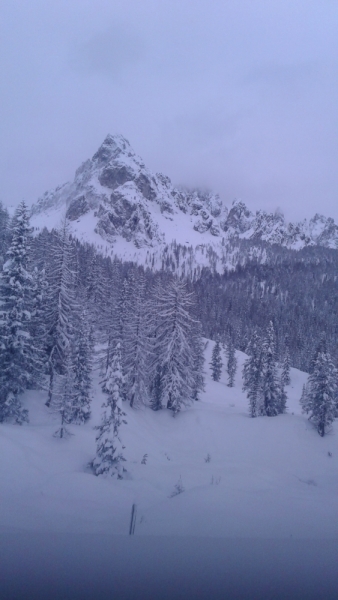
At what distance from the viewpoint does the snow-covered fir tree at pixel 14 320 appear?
57.4 ft

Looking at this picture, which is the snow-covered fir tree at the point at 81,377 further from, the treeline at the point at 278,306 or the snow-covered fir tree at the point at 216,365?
the treeline at the point at 278,306

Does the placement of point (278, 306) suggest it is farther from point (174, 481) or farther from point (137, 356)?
point (174, 481)

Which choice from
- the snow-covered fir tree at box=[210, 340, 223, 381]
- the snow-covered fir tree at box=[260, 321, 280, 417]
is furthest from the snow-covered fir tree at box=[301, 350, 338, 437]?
the snow-covered fir tree at box=[210, 340, 223, 381]

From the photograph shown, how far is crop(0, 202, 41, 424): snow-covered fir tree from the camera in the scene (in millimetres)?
17484

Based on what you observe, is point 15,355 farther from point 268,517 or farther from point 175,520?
point 268,517

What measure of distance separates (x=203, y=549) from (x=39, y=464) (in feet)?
33.3

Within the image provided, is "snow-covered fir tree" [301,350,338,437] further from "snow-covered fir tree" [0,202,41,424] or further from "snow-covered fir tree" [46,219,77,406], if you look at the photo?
"snow-covered fir tree" [0,202,41,424]

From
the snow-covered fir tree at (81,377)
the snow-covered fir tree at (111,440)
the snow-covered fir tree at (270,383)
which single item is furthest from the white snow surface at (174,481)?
the snow-covered fir tree at (270,383)

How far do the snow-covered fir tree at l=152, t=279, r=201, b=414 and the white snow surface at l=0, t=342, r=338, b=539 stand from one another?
6.57ft

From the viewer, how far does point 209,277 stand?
17862 cm

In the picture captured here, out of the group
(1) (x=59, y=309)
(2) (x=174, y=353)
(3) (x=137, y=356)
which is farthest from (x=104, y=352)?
(1) (x=59, y=309)

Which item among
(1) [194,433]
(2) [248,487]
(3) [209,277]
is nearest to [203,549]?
(2) [248,487]

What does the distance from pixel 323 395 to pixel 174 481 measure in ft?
60.2

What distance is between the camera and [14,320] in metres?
17.7
